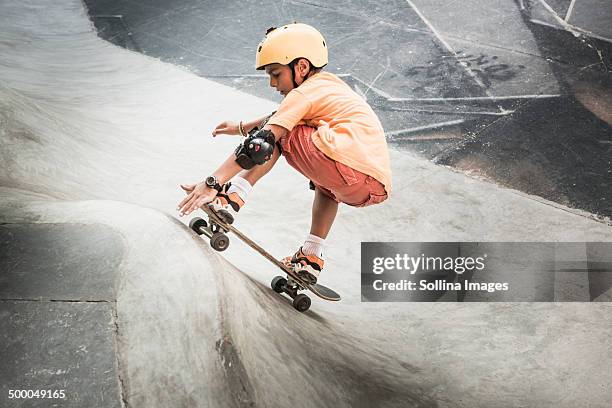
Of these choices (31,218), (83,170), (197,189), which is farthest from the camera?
(83,170)

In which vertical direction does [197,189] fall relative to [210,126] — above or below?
above

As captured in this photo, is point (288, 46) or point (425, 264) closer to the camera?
point (288, 46)

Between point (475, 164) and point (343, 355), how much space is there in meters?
2.75

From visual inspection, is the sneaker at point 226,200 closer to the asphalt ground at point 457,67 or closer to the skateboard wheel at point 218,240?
the skateboard wheel at point 218,240

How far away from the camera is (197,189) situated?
2666mm

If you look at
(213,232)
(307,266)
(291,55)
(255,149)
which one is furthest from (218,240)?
(291,55)

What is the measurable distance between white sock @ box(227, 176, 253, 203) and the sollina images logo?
138cm

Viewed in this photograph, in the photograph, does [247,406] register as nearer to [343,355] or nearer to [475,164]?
[343,355]

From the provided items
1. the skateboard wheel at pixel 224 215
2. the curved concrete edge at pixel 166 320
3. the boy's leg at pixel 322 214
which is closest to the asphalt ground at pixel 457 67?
the boy's leg at pixel 322 214

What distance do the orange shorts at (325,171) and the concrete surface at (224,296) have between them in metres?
0.64

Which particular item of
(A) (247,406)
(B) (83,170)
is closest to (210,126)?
(B) (83,170)

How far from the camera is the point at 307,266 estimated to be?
10.4ft

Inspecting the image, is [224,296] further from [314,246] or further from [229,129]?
[229,129]

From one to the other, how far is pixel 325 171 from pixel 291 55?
624mm
